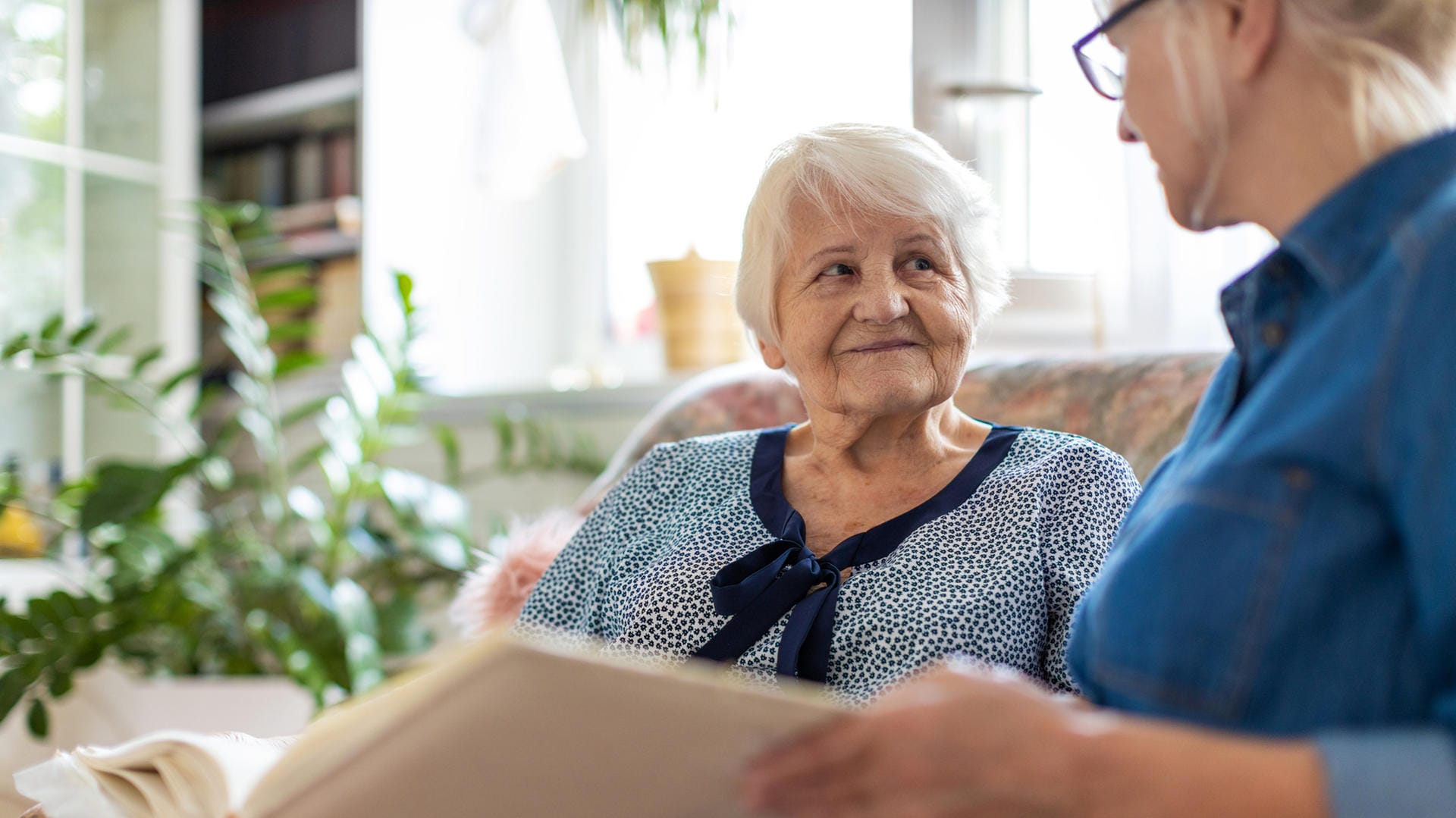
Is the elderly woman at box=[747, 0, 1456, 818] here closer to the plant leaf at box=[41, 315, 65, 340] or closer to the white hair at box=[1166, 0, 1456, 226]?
the white hair at box=[1166, 0, 1456, 226]

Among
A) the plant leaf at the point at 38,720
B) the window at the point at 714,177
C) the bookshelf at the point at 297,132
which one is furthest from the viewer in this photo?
the bookshelf at the point at 297,132

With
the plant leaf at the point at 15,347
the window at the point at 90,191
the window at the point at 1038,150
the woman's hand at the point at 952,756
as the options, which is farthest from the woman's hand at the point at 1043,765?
the window at the point at 90,191

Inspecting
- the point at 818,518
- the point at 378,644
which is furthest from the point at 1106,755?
the point at 378,644

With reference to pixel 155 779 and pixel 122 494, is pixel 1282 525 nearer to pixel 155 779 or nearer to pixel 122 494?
pixel 155 779

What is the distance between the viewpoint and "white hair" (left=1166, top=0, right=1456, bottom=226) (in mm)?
662

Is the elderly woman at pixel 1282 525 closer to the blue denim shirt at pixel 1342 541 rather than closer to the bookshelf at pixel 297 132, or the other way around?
the blue denim shirt at pixel 1342 541

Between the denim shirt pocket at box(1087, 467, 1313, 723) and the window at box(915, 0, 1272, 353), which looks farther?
the window at box(915, 0, 1272, 353)

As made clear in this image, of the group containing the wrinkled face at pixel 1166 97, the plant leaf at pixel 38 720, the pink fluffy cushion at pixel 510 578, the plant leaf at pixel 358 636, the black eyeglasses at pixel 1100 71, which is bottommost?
the plant leaf at pixel 38 720

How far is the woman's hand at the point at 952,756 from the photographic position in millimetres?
558

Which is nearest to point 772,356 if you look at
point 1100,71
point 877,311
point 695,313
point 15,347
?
point 877,311

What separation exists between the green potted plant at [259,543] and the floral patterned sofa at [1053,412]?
70cm

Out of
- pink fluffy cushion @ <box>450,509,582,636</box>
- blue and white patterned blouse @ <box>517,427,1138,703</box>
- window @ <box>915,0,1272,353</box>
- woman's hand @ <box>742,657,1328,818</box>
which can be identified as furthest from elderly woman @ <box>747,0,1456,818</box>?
window @ <box>915,0,1272,353</box>

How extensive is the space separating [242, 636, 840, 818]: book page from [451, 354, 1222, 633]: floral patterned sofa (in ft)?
2.60

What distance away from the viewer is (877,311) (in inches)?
48.9
